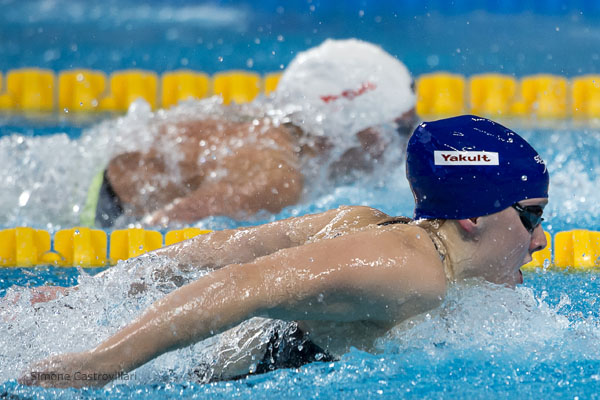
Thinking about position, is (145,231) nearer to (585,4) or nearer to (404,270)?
(404,270)

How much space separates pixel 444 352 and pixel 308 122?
188 cm

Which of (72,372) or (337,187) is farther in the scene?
(337,187)

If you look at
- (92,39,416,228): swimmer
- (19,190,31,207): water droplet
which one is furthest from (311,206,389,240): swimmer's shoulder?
(19,190,31,207): water droplet

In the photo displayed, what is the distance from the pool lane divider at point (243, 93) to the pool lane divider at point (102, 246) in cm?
242

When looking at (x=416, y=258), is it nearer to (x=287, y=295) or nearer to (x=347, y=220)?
(x=287, y=295)

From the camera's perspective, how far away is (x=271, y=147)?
341 centimetres

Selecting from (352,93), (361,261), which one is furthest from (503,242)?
(352,93)

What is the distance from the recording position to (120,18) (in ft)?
27.3

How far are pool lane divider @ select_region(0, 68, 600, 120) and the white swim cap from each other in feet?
5.99

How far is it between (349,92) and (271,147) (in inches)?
16.8

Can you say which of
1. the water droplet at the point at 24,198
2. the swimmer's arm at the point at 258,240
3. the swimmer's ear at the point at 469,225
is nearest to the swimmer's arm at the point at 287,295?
the swimmer's ear at the point at 469,225

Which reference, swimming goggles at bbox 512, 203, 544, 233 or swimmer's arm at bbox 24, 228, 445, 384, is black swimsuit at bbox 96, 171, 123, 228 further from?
swimming goggles at bbox 512, 203, 544, 233

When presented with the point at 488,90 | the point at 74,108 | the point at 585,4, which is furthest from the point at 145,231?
the point at 585,4

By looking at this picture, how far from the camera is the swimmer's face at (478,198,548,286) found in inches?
63.9
